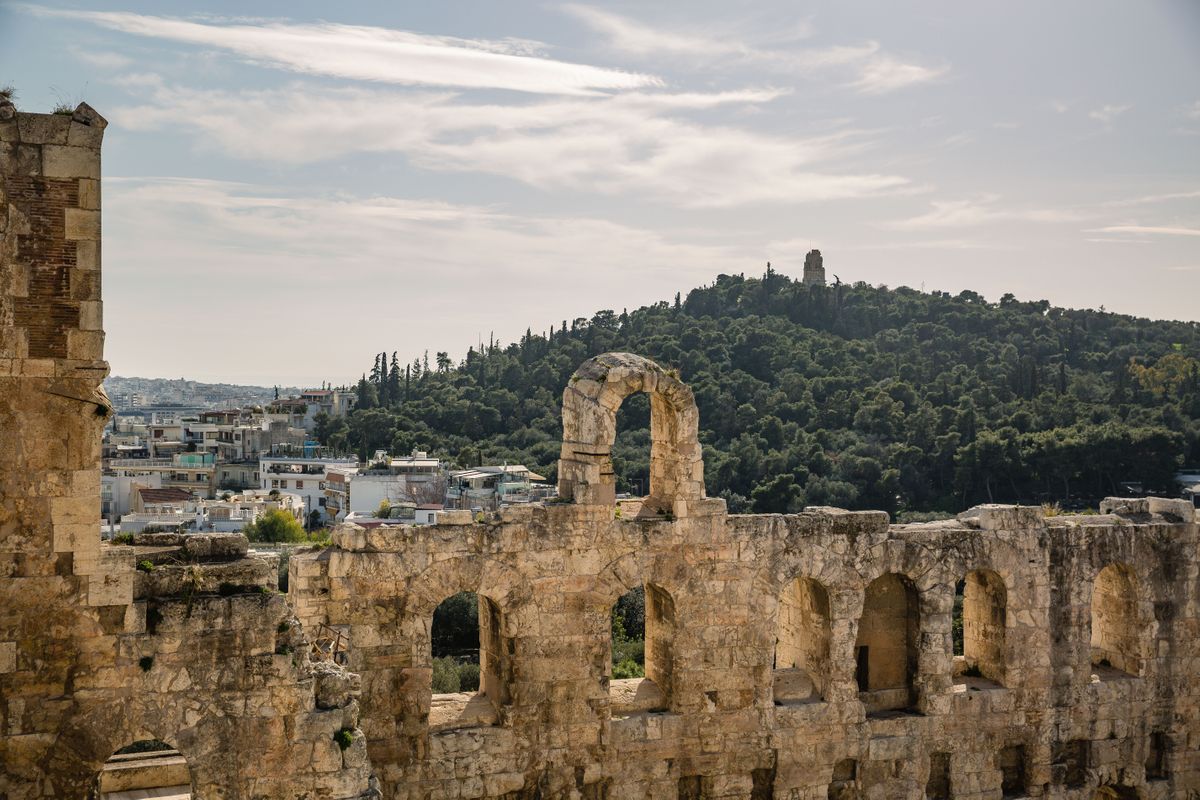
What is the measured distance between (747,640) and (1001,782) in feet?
16.7

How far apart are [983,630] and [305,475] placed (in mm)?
62462

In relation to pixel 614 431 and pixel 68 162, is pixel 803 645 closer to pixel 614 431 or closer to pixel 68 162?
pixel 614 431

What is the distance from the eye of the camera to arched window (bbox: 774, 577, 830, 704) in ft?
55.6

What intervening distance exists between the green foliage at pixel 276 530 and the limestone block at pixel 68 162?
46.5 m

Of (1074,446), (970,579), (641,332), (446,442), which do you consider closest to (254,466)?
(446,442)

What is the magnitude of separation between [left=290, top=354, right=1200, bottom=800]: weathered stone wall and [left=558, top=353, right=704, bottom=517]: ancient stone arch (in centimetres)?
5

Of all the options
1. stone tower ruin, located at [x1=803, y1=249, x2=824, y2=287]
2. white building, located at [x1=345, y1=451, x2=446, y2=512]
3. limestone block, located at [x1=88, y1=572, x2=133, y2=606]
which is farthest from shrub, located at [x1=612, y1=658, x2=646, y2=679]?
stone tower ruin, located at [x1=803, y1=249, x2=824, y2=287]

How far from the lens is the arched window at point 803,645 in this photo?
16.9 metres

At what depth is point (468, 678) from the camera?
2825cm

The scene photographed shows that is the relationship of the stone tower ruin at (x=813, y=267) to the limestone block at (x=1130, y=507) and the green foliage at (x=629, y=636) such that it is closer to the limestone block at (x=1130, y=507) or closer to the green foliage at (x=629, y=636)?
the green foliage at (x=629, y=636)

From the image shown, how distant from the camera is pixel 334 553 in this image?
46.9 ft

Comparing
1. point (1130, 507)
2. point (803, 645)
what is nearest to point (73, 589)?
point (803, 645)

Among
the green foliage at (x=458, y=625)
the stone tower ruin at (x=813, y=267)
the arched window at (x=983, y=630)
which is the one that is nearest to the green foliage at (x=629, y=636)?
the green foliage at (x=458, y=625)

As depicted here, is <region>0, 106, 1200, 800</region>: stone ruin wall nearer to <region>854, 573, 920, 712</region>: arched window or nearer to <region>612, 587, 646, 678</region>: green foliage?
<region>854, 573, 920, 712</region>: arched window
